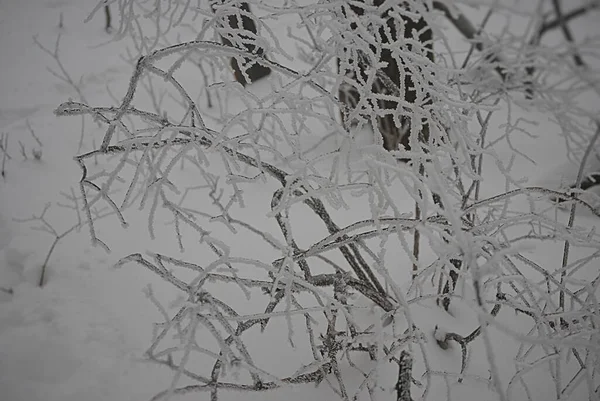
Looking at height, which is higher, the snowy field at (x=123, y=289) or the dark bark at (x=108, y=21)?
the dark bark at (x=108, y=21)

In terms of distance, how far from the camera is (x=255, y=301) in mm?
2229

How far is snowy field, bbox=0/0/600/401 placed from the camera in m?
1.81

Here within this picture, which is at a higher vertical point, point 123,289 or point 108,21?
point 108,21

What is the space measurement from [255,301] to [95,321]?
2.65 ft

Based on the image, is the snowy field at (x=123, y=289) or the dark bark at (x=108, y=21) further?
the dark bark at (x=108, y=21)

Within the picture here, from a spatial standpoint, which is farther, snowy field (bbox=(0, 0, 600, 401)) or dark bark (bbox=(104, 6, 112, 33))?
dark bark (bbox=(104, 6, 112, 33))

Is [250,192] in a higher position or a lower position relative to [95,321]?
higher

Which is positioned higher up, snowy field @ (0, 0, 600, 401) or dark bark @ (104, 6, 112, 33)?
dark bark @ (104, 6, 112, 33)

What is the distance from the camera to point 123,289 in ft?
7.45

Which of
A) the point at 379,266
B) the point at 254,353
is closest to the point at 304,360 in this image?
the point at 254,353

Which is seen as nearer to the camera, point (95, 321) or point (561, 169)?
point (95, 321)

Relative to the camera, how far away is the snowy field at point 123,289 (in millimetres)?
1814

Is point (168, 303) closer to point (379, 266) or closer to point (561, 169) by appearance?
point (379, 266)

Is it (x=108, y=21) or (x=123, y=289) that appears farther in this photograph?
(x=108, y=21)
